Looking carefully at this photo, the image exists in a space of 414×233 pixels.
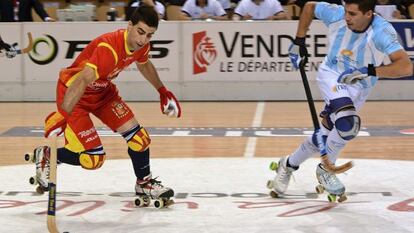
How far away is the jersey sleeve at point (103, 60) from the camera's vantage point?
21.6 feet

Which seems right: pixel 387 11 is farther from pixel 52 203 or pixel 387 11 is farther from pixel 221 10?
pixel 52 203

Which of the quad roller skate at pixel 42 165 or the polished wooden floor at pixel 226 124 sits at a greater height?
the quad roller skate at pixel 42 165

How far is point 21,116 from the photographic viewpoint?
44.6ft

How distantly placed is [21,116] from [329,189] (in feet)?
24.1

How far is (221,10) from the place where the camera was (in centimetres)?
1550

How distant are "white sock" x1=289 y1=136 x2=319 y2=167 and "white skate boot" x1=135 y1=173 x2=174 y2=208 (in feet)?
3.81

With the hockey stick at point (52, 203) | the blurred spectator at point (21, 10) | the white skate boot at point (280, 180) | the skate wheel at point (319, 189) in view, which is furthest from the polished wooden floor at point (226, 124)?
the hockey stick at point (52, 203)

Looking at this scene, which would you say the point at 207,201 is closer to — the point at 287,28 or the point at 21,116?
the point at 21,116

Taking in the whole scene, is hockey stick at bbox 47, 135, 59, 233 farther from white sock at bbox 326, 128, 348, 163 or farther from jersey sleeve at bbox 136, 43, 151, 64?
white sock at bbox 326, 128, 348, 163

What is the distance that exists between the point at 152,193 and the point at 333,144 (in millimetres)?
1473

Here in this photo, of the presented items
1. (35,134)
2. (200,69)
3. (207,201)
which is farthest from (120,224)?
(200,69)

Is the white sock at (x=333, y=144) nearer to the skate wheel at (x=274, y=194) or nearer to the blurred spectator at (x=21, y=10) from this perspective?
the skate wheel at (x=274, y=194)

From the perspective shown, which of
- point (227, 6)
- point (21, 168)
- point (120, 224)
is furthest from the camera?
point (227, 6)

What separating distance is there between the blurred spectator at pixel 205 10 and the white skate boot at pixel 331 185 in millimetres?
8287
